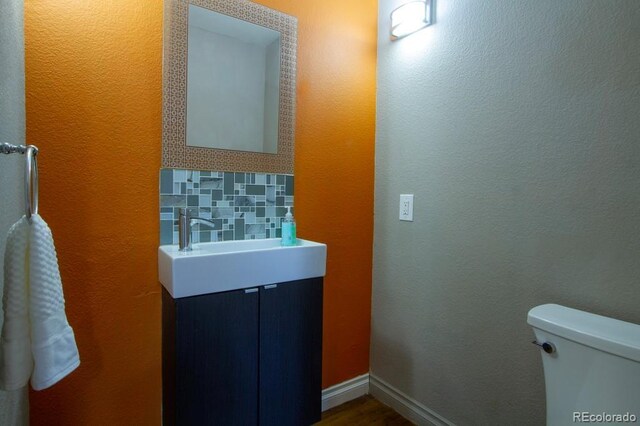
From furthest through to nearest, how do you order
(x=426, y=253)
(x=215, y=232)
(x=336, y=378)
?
(x=336, y=378) → (x=426, y=253) → (x=215, y=232)

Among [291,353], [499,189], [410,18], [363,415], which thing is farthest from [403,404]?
[410,18]

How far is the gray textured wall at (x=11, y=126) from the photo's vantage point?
808 millimetres

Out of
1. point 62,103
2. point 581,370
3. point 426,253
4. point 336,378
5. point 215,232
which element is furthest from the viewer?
point 336,378

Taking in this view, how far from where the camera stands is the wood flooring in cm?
162

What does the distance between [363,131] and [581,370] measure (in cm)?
134

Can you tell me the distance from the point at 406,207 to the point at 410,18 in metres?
0.89

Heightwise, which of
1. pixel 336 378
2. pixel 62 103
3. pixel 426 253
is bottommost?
pixel 336 378

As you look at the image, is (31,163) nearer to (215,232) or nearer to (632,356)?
(215,232)

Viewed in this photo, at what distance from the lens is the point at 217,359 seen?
115 cm

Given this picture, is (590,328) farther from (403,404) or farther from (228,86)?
(228,86)

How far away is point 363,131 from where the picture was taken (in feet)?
5.93

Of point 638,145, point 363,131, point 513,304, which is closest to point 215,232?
point 363,131

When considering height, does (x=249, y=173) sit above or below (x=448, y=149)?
below

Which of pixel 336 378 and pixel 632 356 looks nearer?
pixel 632 356
